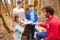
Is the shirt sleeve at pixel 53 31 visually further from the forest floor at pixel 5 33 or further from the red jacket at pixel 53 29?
the forest floor at pixel 5 33

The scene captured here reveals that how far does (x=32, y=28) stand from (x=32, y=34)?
9.2 inches

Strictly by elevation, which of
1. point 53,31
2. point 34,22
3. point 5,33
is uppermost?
point 53,31

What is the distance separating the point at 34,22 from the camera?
465cm

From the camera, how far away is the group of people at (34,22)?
3.51 metres

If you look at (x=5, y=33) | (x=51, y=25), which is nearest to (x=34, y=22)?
(x=51, y=25)

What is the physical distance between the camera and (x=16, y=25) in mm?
4668

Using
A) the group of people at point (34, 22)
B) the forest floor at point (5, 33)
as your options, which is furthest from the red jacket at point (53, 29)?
the forest floor at point (5, 33)

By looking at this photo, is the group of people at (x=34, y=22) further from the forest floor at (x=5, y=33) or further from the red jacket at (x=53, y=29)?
the forest floor at (x=5, y=33)

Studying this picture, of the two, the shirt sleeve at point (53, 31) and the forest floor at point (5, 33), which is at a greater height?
the shirt sleeve at point (53, 31)

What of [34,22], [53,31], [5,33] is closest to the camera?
[53,31]

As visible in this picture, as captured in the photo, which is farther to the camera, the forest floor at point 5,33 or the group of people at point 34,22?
the forest floor at point 5,33

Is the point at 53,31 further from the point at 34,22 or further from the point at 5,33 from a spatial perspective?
the point at 5,33

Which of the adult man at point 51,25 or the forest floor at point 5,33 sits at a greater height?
the adult man at point 51,25

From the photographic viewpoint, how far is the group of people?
3506mm
